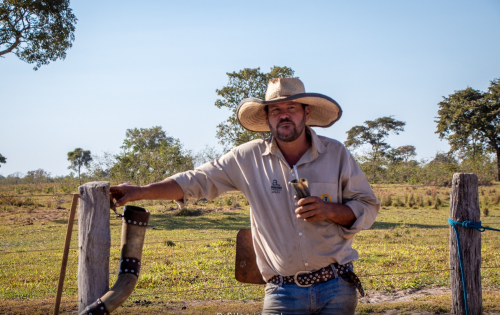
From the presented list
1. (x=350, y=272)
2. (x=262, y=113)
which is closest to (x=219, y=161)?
(x=262, y=113)

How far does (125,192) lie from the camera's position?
9.52 feet

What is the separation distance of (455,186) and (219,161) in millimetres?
2233

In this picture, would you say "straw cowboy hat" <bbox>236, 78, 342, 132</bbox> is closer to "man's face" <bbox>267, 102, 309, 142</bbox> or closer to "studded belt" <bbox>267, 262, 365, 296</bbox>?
"man's face" <bbox>267, 102, 309, 142</bbox>

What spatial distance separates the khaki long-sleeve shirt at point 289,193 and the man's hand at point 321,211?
67 millimetres

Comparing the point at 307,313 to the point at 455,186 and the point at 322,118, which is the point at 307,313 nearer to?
the point at 322,118

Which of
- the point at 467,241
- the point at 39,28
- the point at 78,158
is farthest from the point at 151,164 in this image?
the point at 78,158

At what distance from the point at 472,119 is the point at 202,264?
31130mm

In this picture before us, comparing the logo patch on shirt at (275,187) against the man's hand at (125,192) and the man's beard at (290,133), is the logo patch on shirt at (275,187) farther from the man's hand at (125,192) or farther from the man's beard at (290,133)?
the man's hand at (125,192)

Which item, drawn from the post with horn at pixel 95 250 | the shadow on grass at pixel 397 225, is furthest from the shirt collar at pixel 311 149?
the shadow on grass at pixel 397 225

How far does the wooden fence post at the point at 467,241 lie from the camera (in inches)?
166

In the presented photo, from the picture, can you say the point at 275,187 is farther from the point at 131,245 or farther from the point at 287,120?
the point at 131,245

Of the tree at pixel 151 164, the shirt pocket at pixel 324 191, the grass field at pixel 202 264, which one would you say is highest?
the tree at pixel 151 164

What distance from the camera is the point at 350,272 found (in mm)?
3057

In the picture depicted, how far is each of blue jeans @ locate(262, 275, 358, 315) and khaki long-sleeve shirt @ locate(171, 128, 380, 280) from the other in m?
0.12
